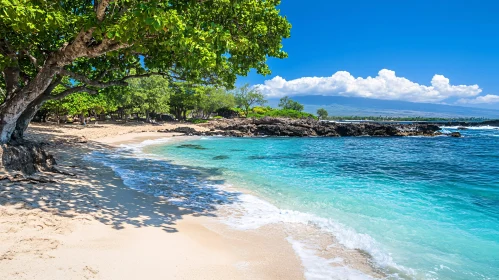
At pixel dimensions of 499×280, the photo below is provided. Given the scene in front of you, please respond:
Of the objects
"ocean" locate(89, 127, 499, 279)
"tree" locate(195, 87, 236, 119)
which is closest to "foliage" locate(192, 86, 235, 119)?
"tree" locate(195, 87, 236, 119)

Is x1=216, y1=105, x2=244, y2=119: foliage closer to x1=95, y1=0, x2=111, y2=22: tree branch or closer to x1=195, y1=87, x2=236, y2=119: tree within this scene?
x1=195, y1=87, x2=236, y2=119: tree

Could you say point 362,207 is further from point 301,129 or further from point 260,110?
point 260,110

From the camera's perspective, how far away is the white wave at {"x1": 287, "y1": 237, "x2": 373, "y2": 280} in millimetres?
5242

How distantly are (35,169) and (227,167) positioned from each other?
10.0 meters

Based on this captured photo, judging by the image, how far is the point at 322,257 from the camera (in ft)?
19.8

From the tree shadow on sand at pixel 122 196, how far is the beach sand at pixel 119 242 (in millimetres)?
26

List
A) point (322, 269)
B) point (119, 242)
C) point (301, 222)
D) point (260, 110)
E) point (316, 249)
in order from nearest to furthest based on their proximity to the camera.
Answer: point (322, 269) < point (119, 242) < point (316, 249) < point (301, 222) < point (260, 110)

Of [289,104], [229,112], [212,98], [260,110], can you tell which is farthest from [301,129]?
[289,104]

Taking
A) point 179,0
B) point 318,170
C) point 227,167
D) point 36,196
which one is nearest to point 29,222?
point 36,196

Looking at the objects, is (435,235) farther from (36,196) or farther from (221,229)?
(36,196)

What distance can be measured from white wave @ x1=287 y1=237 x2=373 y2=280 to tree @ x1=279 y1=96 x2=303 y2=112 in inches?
5362

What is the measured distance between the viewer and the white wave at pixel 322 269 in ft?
17.2

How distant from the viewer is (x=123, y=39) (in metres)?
6.75

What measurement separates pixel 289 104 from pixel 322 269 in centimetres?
13993
